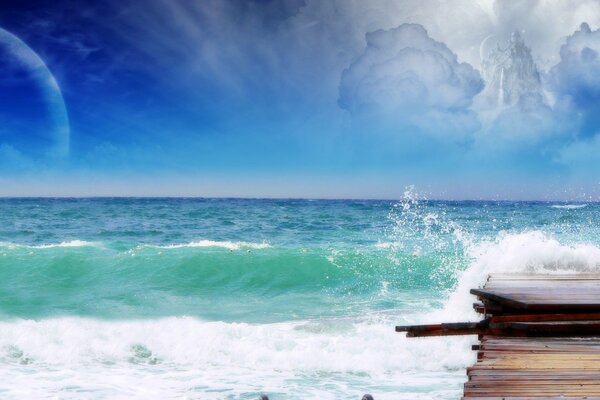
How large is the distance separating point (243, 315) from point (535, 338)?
8.65m

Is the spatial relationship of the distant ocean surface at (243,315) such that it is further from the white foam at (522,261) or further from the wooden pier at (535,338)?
the wooden pier at (535,338)

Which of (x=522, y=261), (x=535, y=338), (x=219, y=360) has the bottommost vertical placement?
(x=219, y=360)

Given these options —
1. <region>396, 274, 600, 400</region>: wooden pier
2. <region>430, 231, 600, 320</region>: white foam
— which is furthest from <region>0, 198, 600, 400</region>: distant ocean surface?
<region>396, 274, 600, 400</region>: wooden pier

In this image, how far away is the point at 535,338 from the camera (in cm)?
514

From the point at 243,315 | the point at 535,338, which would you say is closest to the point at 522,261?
the point at 535,338

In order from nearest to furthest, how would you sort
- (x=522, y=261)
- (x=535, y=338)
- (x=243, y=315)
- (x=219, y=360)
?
1. (x=535, y=338)
2. (x=219, y=360)
3. (x=522, y=261)
4. (x=243, y=315)

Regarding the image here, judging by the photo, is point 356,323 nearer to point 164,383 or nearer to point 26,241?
point 164,383

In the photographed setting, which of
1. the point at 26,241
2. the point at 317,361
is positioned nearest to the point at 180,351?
the point at 317,361

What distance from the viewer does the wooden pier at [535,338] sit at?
382 centimetres

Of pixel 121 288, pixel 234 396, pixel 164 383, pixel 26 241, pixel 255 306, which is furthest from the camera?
pixel 26 241

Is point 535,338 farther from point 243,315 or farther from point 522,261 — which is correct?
point 243,315

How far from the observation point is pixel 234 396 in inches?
296

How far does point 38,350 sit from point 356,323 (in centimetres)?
568

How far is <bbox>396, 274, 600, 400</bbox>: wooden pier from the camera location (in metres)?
3.82
